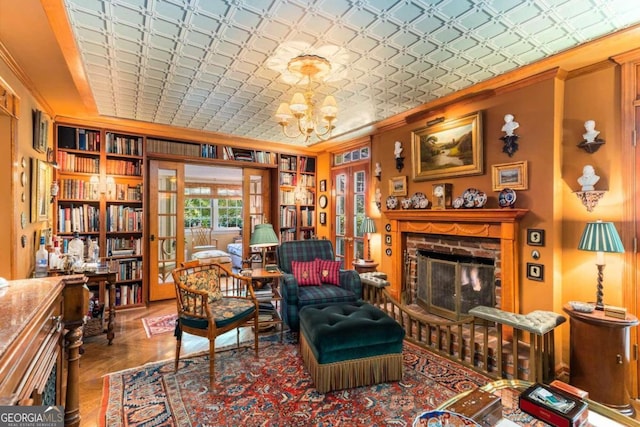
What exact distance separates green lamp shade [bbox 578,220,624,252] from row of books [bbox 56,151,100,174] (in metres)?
5.46

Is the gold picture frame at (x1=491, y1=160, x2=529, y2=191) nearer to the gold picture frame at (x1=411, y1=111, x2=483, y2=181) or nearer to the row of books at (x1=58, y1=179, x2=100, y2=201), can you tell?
the gold picture frame at (x1=411, y1=111, x2=483, y2=181)

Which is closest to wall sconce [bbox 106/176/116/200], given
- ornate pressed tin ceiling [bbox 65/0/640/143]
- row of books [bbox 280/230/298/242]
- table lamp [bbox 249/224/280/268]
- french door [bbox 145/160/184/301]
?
french door [bbox 145/160/184/301]

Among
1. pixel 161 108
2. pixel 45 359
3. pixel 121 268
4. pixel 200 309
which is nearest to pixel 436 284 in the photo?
pixel 200 309

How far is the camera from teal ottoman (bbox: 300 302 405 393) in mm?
2225

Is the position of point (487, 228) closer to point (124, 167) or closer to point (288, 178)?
point (288, 178)

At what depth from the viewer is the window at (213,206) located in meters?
8.31

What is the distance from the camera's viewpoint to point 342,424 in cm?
194

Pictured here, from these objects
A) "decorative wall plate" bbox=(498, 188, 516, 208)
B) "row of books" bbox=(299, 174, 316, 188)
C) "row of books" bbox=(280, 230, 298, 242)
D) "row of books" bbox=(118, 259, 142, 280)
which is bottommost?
"row of books" bbox=(118, 259, 142, 280)

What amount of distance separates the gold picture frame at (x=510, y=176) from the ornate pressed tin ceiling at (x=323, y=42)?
0.86m

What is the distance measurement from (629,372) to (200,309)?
3394mm

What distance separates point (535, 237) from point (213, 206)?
761cm

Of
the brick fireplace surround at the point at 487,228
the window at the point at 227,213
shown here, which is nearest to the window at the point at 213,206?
the window at the point at 227,213

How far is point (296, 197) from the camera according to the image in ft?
19.2

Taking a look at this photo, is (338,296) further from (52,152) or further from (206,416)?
(52,152)
